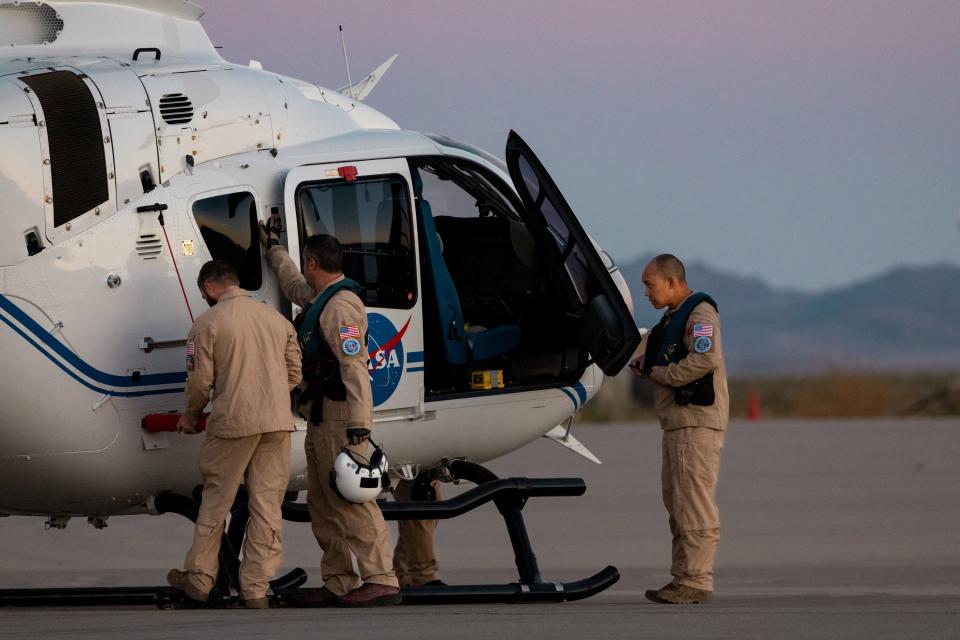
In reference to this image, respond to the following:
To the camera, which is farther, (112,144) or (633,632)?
(112,144)

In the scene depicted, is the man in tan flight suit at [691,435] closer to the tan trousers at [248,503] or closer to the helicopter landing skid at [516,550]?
A: the helicopter landing skid at [516,550]

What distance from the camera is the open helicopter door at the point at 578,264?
9703 millimetres

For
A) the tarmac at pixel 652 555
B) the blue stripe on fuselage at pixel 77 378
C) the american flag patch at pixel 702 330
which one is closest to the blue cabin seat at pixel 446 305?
the american flag patch at pixel 702 330

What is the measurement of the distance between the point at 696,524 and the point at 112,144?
12.6ft

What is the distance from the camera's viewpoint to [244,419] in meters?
8.47

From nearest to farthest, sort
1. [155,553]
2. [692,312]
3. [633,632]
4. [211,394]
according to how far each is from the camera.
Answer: [633,632]
[211,394]
[692,312]
[155,553]

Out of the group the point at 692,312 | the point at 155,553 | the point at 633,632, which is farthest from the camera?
the point at 155,553

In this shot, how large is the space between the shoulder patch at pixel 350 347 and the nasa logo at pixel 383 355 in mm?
844

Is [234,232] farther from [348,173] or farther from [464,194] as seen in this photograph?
[464,194]

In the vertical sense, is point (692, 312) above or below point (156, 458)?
above

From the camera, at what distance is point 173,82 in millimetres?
9422

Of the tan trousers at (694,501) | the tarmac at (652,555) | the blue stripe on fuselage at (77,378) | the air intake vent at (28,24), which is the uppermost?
the air intake vent at (28,24)

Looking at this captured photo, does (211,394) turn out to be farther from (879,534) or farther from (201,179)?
(879,534)

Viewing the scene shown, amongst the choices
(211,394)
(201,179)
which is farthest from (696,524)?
(201,179)
